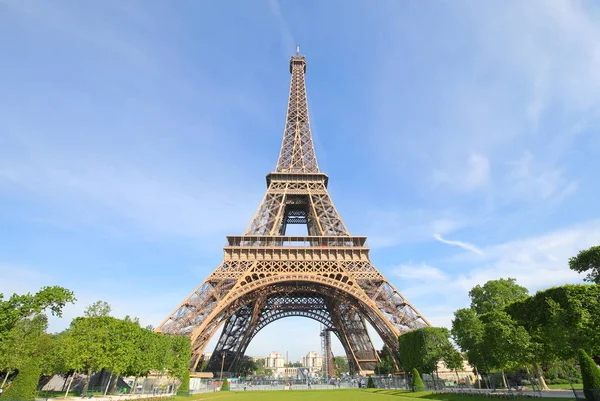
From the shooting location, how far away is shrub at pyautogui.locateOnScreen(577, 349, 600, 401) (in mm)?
14359

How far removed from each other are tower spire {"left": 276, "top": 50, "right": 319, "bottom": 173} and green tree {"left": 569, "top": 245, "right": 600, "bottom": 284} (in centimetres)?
2978

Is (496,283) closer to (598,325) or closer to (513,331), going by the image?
(513,331)

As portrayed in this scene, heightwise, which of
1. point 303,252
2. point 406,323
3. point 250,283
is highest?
point 303,252

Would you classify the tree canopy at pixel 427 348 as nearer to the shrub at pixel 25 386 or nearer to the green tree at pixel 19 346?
the shrub at pixel 25 386

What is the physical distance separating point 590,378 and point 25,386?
88.4ft

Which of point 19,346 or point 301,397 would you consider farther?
point 301,397

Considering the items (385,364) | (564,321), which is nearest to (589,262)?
(564,321)

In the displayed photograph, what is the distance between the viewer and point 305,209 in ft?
164

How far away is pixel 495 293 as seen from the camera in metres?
39.2

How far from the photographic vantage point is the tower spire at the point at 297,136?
48250 mm

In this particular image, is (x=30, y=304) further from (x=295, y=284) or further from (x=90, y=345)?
(x=295, y=284)

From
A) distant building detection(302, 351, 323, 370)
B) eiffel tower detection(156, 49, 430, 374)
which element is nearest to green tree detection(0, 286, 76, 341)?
eiffel tower detection(156, 49, 430, 374)

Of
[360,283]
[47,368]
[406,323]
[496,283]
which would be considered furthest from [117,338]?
[496,283]

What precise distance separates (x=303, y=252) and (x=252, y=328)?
14083mm
